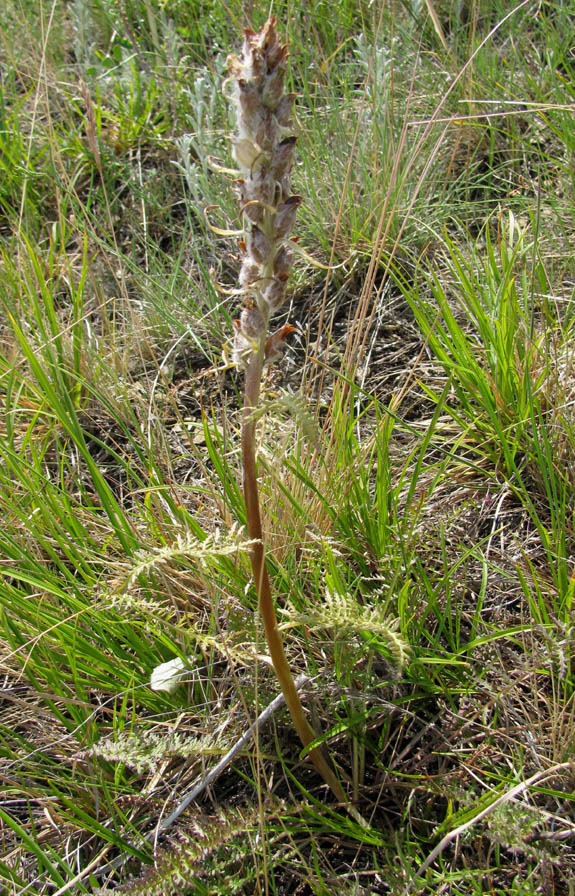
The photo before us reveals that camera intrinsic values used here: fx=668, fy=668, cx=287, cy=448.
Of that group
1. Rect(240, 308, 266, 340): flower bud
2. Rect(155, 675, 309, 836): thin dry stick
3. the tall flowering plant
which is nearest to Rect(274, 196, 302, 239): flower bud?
the tall flowering plant

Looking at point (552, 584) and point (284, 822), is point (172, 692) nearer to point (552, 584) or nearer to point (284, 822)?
point (284, 822)

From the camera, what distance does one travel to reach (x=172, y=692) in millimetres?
1419

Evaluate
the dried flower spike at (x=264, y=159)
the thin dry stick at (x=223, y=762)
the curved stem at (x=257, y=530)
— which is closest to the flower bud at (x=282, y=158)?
the dried flower spike at (x=264, y=159)

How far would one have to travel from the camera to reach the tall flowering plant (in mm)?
775

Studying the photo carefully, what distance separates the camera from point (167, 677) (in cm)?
134

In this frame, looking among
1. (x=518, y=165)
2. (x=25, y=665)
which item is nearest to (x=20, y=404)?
(x=25, y=665)

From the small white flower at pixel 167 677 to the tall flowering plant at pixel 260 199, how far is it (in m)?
0.43

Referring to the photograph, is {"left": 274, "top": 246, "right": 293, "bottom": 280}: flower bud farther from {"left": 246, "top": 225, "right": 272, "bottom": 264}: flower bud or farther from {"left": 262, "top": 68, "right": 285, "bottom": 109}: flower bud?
{"left": 262, "top": 68, "right": 285, "bottom": 109}: flower bud

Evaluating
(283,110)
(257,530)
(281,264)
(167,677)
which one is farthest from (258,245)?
(167,677)

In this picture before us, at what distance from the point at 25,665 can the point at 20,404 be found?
1.04 metres

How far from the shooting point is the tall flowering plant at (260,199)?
0.78 metres

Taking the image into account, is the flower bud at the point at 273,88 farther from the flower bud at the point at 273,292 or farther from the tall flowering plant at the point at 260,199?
the flower bud at the point at 273,292

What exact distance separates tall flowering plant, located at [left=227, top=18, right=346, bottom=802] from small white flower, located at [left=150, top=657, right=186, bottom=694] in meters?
0.43

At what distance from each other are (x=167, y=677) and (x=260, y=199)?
0.94 m
